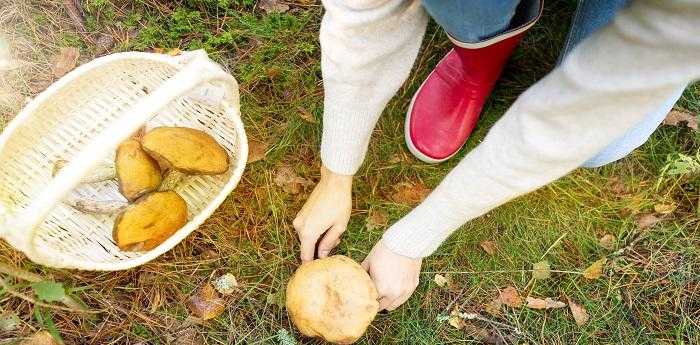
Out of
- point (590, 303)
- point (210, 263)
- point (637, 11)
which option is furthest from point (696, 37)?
point (210, 263)

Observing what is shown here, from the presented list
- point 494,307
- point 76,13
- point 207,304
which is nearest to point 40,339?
point 207,304

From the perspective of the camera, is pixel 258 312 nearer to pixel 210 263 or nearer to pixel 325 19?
pixel 210 263

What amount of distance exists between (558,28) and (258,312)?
1355mm

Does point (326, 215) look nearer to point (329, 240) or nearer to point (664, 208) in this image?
point (329, 240)

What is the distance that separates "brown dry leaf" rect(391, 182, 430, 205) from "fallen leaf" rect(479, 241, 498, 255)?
0.77 feet

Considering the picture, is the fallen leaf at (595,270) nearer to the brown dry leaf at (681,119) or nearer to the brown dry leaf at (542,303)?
the brown dry leaf at (542,303)

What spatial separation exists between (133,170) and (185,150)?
0.14m

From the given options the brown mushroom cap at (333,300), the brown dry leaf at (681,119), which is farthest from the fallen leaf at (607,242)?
the brown mushroom cap at (333,300)

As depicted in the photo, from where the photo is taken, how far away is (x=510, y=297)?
6.54 ft

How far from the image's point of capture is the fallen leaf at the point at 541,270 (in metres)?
2.01

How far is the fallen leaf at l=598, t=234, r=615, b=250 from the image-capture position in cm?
207

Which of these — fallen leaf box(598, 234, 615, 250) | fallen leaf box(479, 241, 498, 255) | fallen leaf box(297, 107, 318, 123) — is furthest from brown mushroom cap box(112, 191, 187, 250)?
fallen leaf box(598, 234, 615, 250)

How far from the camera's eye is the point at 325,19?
1.29 metres

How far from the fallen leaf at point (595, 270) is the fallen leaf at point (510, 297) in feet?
0.75
